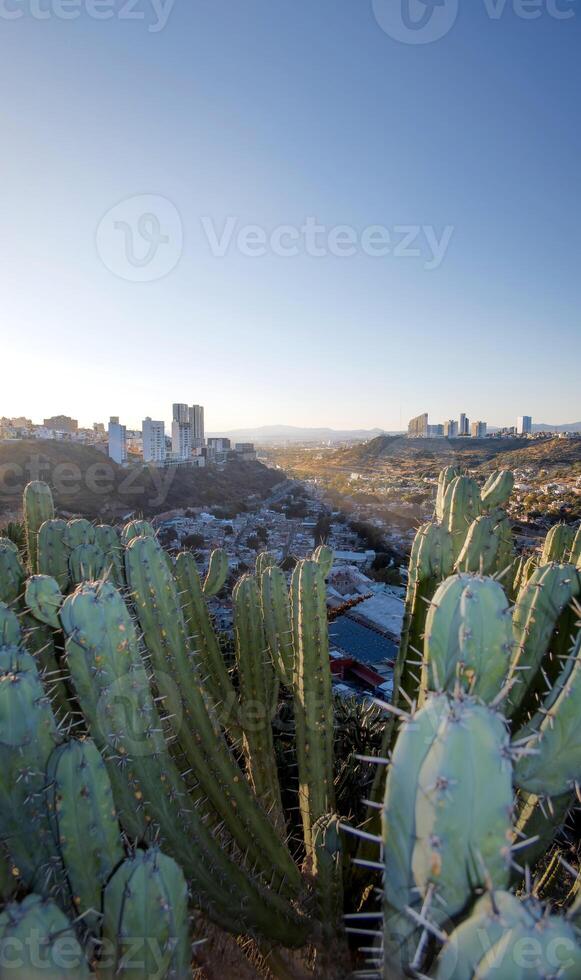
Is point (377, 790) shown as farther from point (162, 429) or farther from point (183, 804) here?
point (162, 429)

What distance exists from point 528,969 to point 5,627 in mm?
2093

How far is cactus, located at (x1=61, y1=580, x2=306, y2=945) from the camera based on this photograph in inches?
79.1

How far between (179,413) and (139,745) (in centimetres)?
4432

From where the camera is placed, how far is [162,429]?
43.7 m

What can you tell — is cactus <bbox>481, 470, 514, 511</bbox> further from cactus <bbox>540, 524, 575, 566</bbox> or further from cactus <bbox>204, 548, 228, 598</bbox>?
cactus <bbox>204, 548, 228, 598</bbox>

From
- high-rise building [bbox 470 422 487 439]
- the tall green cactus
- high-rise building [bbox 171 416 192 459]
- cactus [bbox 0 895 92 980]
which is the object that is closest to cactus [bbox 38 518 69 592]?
the tall green cactus

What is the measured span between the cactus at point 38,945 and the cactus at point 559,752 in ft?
4.23

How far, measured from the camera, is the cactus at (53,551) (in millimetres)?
3361

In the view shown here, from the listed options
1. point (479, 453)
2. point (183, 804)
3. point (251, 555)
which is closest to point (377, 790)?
point (183, 804)

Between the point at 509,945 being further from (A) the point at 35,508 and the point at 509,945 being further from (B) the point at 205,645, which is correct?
(A) the point at 35,508

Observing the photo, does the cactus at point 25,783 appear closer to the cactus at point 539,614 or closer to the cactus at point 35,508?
the cactus at point 539,614

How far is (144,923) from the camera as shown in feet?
4.68

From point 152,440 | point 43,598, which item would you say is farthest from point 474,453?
point 152,440

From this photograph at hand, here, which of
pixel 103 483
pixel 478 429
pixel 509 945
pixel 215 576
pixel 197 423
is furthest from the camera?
pixel 197 423
